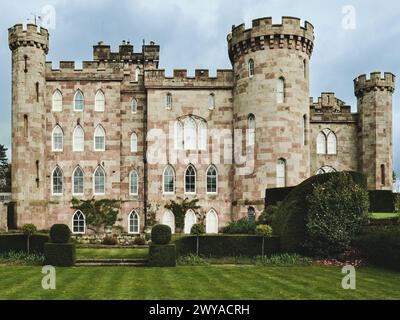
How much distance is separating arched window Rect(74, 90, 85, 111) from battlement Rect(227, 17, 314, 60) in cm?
1335

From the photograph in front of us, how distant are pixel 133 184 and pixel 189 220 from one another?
538 cm

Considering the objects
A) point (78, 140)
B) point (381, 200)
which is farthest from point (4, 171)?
point (381, 200)

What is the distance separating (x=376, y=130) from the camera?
46750mm

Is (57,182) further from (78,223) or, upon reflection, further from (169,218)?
(169,218)

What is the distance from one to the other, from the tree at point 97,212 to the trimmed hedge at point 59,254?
55.9 feet

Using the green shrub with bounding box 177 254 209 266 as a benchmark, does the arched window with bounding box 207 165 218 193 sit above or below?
above

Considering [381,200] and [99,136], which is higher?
[99,136]

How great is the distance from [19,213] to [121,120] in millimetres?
10690

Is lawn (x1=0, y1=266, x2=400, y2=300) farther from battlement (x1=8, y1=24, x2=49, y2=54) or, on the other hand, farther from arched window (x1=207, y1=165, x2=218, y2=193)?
battlement (x1=8, y1=24, x2=49, y2=54)

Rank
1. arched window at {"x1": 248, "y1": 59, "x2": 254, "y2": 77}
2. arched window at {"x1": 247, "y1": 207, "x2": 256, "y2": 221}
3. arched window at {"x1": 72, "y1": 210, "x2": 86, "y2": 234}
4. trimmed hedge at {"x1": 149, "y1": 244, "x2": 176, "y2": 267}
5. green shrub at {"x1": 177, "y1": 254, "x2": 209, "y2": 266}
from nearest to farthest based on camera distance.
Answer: trimmed hedge at {"x1": 149, "y1": 244, "x2": 176, "y2": 267}, green shrub at {"x1": 177, "y1": 254, "x2": 209, "y2": 266}, arched window at {"x1": 247, "y1": 207, "x2": 256, "y2": 221}, arched window at {"x1": 248, "y1": 59, "x2": 254, "y2": 77}, arched window at {"x1": 72, "y1": 210, "x2": 86, "y2": 234}

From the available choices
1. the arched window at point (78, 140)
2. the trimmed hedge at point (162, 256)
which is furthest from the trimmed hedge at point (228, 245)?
the arched window at point (78, 140)

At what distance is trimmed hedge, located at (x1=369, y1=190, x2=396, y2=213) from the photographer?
35.0 meters

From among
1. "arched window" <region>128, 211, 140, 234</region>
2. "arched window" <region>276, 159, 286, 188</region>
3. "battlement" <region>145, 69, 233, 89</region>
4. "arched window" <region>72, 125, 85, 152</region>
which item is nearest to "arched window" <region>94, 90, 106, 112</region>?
"arched window" <region>72, 125, 85, 152</region>

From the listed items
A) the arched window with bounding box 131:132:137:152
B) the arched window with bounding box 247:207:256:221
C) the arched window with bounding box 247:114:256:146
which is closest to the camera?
the arched window with bounding box 247:207:256:221
